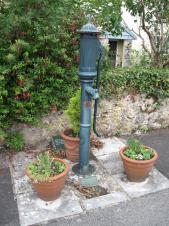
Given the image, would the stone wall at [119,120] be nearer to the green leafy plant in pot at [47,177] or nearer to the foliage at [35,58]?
the foliage at [35,58]

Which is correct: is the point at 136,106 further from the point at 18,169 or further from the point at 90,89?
the point at 18,169

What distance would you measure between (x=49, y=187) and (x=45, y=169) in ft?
0.64

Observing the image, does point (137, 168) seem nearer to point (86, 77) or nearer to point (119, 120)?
point (86, 77)

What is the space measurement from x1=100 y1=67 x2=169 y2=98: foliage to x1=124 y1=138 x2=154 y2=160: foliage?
4.52ft

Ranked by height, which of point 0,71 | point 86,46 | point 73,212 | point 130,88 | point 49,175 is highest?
point 86,46

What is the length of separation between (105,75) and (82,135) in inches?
58.4

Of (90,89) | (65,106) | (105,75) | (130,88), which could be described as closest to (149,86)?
(130,88)

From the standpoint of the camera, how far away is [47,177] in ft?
9.92

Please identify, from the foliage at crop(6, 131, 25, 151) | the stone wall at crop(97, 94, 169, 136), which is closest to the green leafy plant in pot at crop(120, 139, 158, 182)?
the stone wall at crop(97, 94, 169, 136)

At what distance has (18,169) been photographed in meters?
3.98

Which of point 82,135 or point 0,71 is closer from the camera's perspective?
point 82,135

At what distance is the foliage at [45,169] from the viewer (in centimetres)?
304

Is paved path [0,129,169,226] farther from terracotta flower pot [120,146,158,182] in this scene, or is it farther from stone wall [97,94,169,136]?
stone wall [97,94,169,136]

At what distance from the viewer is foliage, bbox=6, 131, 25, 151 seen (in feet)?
14.5
